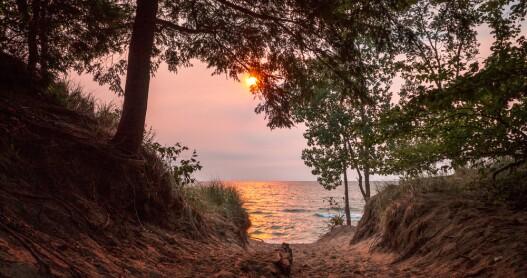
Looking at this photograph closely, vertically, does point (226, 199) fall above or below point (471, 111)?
below

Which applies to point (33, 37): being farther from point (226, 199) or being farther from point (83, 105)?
point (226, 199)

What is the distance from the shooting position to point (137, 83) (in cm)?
535

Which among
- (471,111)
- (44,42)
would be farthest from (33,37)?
(471,111)

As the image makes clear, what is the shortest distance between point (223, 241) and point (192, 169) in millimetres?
2140

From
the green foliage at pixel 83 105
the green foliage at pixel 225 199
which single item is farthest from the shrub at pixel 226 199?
the green foliage at pixel 83 105

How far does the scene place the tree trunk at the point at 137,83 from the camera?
210 inches

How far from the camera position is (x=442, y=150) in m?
5.18

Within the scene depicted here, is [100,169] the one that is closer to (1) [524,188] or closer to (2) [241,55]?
(2) [241,55]

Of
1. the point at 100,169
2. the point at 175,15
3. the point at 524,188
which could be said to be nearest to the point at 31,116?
the point at 100,169

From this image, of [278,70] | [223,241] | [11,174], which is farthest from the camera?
[223,241]

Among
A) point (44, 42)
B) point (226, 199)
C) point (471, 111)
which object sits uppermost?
point (44, 42)

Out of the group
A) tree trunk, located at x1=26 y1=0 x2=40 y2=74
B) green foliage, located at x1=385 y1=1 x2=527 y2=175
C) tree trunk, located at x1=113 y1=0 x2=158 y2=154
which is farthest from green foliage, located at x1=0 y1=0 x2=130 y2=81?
green foliage, located at x1=385 y1=1 x2=527 y2=175

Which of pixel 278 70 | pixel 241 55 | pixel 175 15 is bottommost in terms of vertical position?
pixel 278 70

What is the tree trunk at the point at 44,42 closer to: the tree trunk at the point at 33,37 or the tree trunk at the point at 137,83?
the tree trunk at the point at 33,37
